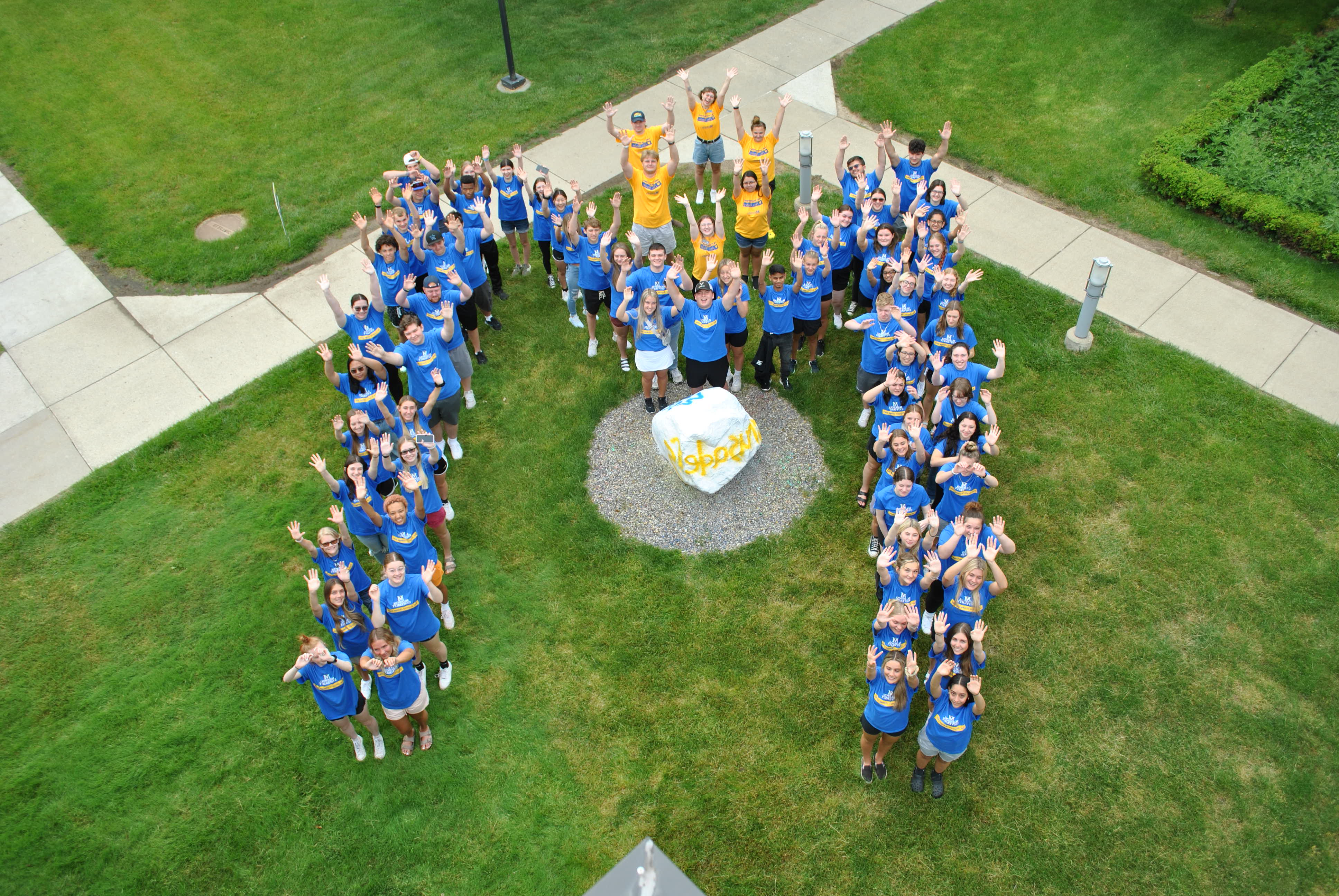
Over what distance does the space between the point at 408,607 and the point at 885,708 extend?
13.1ft

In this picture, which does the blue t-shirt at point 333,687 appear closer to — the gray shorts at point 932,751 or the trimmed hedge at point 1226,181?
the gray shorts at point 932,751

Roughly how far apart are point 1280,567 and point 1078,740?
2951 millimetres

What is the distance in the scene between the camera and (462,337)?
10.0 m

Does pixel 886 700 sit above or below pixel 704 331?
below

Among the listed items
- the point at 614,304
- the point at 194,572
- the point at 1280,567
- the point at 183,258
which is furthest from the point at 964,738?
the point at 183,258

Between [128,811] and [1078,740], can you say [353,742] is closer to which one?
[128,811]

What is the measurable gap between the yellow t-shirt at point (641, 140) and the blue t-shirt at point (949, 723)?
758 cm

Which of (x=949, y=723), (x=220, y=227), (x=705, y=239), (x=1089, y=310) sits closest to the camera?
(x=949, y=723)

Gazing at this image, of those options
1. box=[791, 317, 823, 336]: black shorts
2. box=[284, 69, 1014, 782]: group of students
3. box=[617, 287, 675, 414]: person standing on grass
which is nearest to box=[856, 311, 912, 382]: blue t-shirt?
box=[284, 69, 1014, 782]: group of students

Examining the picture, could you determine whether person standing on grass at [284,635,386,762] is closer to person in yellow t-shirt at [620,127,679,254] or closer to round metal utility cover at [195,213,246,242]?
person in yellow t-shirt at [620,127,679,254]

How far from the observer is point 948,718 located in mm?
6727

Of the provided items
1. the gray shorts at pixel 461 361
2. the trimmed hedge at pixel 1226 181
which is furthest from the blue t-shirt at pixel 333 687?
the trimmed hedge at pixel 1226 181

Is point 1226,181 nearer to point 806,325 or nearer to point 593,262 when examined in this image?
point 806,325

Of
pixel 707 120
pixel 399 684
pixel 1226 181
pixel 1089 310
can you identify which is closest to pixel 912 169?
pixel 1089 310
